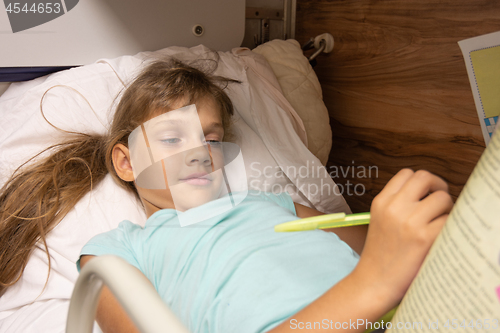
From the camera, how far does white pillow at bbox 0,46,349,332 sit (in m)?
0.78

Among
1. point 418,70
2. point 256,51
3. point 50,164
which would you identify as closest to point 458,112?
point 418,70

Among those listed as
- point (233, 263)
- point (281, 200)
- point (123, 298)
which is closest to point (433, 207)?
point (123, 298)

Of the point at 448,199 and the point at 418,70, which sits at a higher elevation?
the point at 448,199

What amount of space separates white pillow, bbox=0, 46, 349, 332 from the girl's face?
0.49 ft

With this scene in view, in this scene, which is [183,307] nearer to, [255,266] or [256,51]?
[255,266]

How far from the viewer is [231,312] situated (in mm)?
571

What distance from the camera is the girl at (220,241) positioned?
327 millimetres

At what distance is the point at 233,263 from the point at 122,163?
1.30 feet

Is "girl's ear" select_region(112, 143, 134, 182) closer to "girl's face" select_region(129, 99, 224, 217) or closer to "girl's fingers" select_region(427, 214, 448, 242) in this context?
"girl's face" select_region(129, 99, 224, 217)

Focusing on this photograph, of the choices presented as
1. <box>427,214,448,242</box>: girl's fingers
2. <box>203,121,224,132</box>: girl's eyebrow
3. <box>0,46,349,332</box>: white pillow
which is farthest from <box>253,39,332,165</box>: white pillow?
<box>427,214,448,242</box>: girl's fingers

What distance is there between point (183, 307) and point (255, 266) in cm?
15

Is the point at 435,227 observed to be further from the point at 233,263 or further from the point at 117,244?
the point at 117,244

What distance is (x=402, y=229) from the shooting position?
1.02 ft

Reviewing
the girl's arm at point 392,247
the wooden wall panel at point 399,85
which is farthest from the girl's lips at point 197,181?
the wooden wall panel at point 399,85
